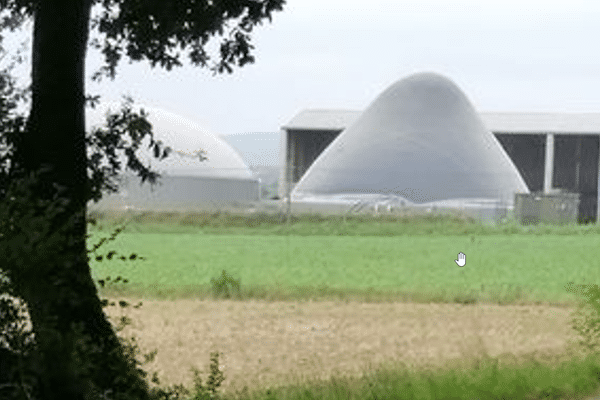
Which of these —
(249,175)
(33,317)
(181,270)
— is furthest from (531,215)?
(33,317)

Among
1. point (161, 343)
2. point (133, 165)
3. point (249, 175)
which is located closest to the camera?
point (133, 165)

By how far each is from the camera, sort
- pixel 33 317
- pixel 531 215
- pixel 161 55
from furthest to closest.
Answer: pixel 531 215 < pixel 161 55 < pixel 33 317

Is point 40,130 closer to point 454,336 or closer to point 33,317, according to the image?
point 33,317

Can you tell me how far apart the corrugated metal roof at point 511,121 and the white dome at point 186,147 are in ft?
14.3

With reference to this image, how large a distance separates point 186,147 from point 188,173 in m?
2.35

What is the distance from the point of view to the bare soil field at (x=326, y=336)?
13.8 m

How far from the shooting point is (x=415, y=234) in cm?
4069

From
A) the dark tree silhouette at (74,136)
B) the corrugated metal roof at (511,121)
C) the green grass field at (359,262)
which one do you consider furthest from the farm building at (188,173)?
the dark tree silhouette at (74,136)

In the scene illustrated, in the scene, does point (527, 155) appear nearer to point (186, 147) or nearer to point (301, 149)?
point (301, 149)

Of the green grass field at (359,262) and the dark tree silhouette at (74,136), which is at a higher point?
the dark tree silhouette at (74,136)

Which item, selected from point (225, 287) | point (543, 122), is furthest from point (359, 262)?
point (543, 122)

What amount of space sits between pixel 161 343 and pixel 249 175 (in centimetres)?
5307

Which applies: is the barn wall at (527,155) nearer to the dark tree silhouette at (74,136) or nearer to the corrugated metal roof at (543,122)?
the corrugated metal roof at (543,122)

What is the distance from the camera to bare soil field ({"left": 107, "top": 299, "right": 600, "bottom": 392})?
1383cm
